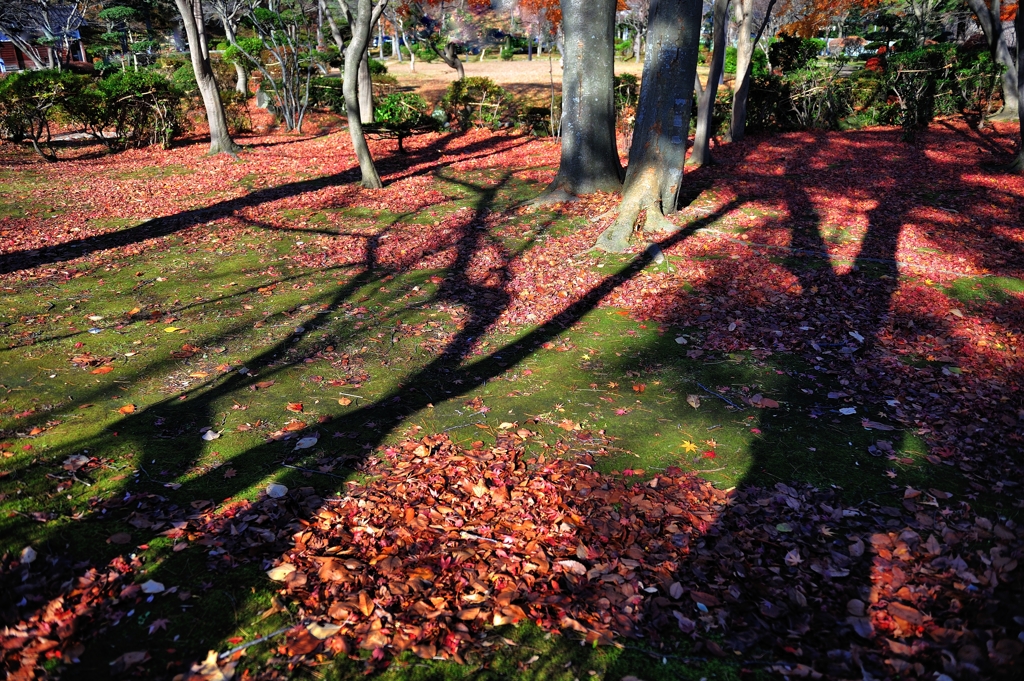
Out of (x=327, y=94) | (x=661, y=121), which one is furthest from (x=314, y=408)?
(x=327, y=94)

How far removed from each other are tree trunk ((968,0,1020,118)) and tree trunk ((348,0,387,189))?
16.2 meters

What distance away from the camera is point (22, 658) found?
2689mm

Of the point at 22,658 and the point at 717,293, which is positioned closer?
the point at 22,658

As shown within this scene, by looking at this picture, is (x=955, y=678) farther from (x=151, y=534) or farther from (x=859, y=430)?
(x=151, y=534)

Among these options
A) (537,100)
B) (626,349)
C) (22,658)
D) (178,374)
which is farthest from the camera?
(537,100)

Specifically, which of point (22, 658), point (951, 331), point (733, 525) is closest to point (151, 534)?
point (22, 658)

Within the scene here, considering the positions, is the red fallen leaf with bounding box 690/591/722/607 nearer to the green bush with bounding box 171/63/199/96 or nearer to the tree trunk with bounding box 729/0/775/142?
the tree trunk with bounding box 729/0/775/142

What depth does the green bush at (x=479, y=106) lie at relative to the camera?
66.6 ft

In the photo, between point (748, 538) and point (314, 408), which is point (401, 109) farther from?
point (748, 538)

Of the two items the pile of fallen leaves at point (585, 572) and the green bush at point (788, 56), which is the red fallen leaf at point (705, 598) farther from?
the green bush at point (788, 56)

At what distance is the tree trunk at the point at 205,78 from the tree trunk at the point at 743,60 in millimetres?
12959

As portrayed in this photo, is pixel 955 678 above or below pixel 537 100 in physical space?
below

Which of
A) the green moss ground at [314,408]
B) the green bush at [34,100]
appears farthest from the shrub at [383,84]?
the green moss ground at [314,408]

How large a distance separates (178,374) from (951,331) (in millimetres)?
7508
